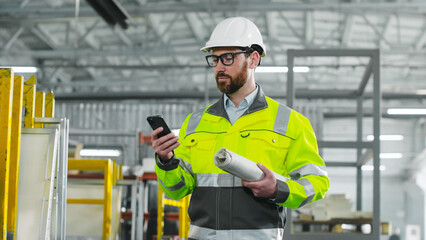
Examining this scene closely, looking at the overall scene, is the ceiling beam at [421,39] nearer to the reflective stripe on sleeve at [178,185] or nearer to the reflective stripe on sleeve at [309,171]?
the reflective stripe on sleeve at [309,171]

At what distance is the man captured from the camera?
2.42 metres

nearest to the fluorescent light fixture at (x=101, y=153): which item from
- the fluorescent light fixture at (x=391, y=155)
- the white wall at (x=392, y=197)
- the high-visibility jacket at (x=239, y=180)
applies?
the high-visibility jacket at (x=239, y=180)

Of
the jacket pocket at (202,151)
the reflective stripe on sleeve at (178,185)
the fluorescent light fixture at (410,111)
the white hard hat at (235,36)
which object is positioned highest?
the fluorescent light fixture at (410,111)

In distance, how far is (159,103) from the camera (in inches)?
661

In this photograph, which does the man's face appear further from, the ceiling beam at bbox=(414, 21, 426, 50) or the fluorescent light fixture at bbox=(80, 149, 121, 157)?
the ceiling beam at bbox=(414, 21, 426, 50)

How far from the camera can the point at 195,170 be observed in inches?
102

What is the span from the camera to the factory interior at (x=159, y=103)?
13.6ft

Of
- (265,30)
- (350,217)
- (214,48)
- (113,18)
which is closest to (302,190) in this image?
(214,48)

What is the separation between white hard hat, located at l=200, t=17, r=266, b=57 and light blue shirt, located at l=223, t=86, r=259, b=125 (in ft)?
0.71

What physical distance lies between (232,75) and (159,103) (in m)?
14.3

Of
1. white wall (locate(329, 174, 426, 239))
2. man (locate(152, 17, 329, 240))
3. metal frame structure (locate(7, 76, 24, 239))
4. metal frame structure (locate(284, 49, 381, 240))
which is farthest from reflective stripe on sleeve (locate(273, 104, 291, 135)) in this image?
white wall (locate(329, 174, 426, 239))

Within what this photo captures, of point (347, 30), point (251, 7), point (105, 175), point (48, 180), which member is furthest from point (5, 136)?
point (347, 30)

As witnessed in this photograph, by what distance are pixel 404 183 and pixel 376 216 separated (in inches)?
932

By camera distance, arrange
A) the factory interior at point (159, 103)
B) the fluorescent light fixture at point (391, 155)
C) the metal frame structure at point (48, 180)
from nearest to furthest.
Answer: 1. the metal frame structure at point (48, 180)
2. the factory interior at point (159, 103)
3. the fluorescent light fixture at point (391, 155)
